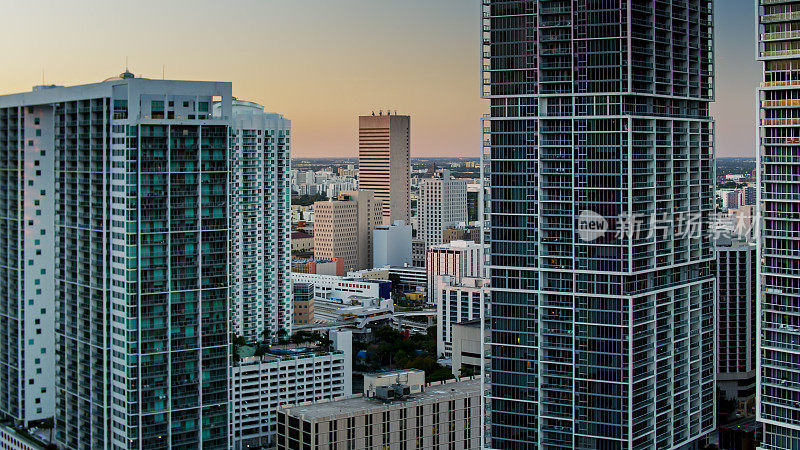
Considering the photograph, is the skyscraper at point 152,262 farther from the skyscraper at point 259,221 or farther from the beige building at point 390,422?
the skyscraper at point 259,221

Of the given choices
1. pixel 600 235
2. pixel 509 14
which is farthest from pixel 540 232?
pixel 509 14

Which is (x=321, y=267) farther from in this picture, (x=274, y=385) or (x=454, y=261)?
(x=274, y=385)

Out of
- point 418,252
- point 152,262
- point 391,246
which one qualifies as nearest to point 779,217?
point 152,262

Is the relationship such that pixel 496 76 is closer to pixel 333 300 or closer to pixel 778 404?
pixel 778 404

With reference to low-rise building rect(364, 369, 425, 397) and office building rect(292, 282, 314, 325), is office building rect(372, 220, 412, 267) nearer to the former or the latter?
office building rect(292, 282, 314, 325)

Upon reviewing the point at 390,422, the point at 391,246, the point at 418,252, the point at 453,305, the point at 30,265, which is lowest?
the point at 390,422

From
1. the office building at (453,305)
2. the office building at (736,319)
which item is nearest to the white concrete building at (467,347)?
the office building at (453,305)

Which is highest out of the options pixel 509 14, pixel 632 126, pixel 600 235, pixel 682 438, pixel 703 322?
pixel 509 14
